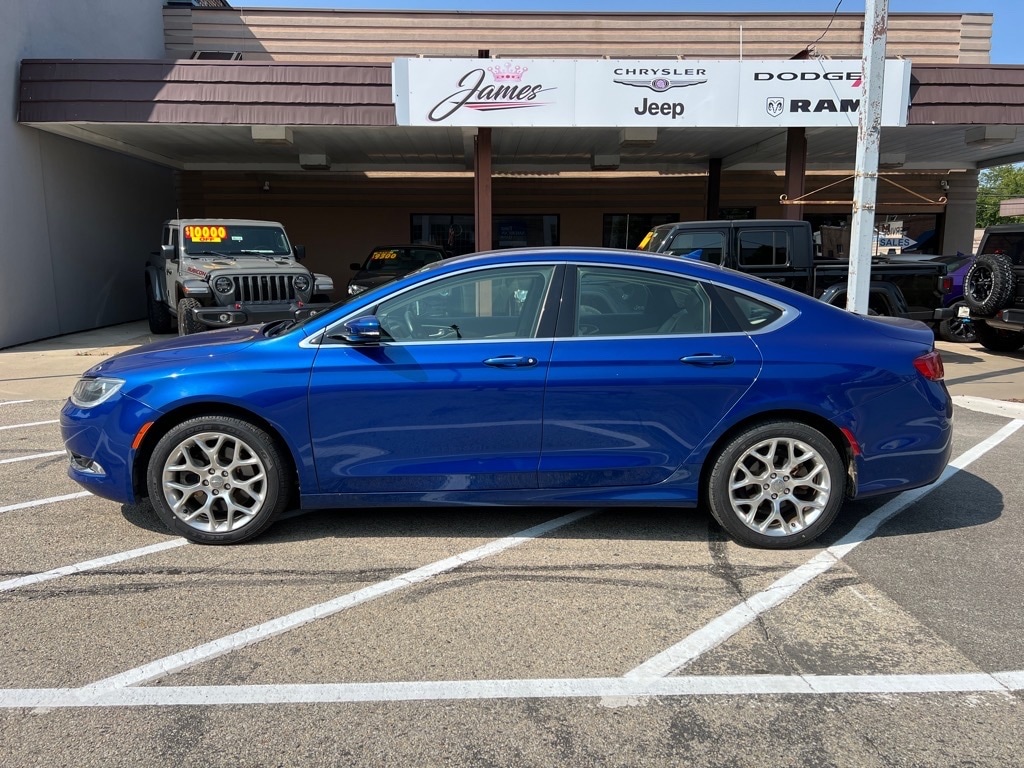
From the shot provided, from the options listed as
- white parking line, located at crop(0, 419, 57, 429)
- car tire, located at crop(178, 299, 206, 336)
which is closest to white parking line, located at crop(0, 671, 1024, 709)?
white parking line, located at crop(0, 419, 57, 429)

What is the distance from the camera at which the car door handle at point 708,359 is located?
153 inches

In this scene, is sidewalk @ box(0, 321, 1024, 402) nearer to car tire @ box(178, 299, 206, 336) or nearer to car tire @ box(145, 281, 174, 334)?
car tire @ box(145, 281, 174, 334)

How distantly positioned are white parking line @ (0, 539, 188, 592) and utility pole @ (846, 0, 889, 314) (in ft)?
22.9

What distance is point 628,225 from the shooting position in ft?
67.6

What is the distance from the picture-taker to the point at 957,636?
10.2ft

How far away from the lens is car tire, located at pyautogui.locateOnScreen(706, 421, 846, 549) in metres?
3.94

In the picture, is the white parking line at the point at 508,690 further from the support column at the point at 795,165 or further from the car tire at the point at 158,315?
the car tire at the point at 158,315

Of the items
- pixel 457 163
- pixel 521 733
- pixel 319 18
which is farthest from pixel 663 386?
pixel 319 18

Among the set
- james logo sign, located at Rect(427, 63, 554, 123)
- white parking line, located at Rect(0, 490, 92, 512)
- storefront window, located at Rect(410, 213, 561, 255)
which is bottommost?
white parking line, located at Rect(0, 490, 92, 512)

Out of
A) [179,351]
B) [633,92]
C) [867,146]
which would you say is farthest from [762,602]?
Result: [633,92]

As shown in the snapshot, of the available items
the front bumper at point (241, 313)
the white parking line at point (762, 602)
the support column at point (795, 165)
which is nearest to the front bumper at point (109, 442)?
the white parking line at point (762, 602)

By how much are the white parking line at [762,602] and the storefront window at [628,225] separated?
16.2 m

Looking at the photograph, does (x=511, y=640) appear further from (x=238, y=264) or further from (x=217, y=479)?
(x=238, y=264)

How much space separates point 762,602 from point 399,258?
501 inches
